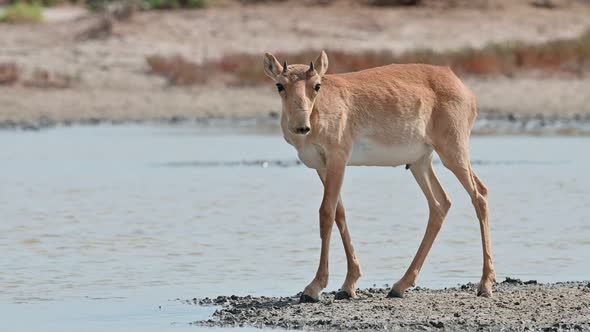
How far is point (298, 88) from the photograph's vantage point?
9336 millimetres

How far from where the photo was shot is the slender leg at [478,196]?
9734 mm

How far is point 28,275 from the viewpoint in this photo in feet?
36.3

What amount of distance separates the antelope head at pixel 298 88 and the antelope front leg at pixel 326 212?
39 cm

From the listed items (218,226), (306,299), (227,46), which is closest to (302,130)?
(306,299)

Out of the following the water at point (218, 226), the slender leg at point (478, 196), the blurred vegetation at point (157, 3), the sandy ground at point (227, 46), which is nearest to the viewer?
the slender leg at point (478, 196)

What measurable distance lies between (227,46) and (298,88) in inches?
832

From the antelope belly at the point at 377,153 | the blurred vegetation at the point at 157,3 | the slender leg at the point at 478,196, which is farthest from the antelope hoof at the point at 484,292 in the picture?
the blurred vegetation at the point at 157,3

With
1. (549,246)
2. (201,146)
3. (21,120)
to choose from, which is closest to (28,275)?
(549,246)

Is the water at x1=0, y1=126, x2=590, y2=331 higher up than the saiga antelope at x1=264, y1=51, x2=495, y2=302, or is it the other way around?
the saiga antelope at x1=264, y1=51, x2=495, y2=302

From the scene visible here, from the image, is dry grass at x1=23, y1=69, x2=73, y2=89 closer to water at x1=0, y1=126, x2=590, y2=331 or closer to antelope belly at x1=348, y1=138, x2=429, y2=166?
water at x1=0, y1=126, x2=590, y2=331

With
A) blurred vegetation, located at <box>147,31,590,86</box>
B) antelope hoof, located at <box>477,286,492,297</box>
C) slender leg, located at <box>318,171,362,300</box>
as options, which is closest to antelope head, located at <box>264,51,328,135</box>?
slender leg, located at <box>318,171,362,300</box>

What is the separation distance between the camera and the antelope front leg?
948 cm

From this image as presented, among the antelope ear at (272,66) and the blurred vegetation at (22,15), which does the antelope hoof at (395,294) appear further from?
the blurred vegetation at (22,15)

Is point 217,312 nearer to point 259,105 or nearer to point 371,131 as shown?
point 371,131
